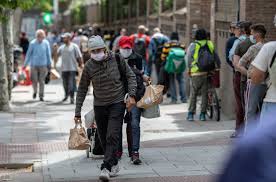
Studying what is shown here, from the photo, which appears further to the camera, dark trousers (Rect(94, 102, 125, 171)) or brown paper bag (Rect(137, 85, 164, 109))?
brown paper bag (Rect(137, 85, 164, 109))

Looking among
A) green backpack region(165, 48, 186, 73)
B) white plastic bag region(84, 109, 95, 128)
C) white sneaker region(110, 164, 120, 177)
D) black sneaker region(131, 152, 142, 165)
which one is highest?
white plastic bag region(84, 109, 95, 128)

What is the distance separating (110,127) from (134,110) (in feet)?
3.80

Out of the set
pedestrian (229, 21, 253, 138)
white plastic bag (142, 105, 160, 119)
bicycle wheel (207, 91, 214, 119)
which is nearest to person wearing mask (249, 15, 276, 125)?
white plastic bag (142, 105, 160, 119)

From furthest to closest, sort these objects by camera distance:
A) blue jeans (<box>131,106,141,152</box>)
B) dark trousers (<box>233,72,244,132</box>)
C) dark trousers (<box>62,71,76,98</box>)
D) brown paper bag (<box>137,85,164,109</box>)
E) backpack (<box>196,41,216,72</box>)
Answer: dark trousers (<box>62,71,76,98</box>), backpack (<box>196,41,216,72</box>), dark trousers (<box>233,72,244,132</box>), blue jeans (<box>131,106,141,152</box>), brown paper bag (<box>137,85,164,109</box>)

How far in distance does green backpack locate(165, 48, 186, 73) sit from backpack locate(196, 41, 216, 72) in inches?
145

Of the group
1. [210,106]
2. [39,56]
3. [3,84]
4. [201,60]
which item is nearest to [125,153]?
[201,60]

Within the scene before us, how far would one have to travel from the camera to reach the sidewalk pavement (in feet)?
29.8

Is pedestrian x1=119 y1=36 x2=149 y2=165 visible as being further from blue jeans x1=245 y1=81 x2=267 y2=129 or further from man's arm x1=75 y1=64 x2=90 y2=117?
blue jeans x1=245 y1=81 x2=267 y2=129

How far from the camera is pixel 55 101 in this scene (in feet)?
69.1

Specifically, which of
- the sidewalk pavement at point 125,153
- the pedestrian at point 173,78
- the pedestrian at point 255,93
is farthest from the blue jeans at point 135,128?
the pedestrian at point 173,78

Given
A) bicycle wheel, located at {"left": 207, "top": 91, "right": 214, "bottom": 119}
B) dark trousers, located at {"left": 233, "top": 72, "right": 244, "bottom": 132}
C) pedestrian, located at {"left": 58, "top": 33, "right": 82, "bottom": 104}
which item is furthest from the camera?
pedestrian, located at {"left": 58, "top": 33, "right": 82, "bottom": 104}

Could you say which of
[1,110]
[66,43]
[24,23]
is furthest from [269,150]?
[24,23]

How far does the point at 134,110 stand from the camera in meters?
9.66

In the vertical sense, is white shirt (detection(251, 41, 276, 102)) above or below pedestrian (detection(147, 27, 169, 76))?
above
